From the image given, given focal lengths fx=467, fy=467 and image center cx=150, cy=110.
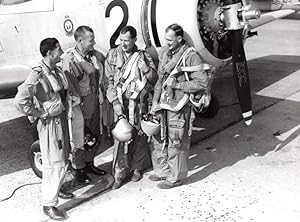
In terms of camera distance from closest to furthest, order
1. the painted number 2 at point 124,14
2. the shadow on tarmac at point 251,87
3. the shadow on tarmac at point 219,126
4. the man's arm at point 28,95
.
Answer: the man's arm at point 28,95
the painted number 2 at point 124,14
the shadow on tarmac at point 219,126
the shadow on tarmac at point 251,87

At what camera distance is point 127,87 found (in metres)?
5.06

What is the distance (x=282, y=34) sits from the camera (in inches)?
611

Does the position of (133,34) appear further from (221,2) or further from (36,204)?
(36,204)

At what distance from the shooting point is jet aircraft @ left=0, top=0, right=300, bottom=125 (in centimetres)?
543

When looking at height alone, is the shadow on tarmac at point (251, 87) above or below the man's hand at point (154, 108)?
below

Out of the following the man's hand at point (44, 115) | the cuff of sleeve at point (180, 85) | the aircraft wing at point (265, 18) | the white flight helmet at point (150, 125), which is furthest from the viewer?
the aircraft wing at point (265, 18)

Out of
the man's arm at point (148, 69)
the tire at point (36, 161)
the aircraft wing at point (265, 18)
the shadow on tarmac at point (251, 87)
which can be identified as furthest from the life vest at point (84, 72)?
the aircraft wing at point (265, 18)

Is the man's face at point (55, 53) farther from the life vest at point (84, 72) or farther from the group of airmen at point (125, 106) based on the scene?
the life vest at point (84, 72)

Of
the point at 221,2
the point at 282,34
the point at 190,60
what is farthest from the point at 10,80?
the point at 282,34

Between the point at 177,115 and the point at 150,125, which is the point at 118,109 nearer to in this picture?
the point at 150,125

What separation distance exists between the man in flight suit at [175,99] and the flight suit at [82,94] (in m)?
0.68

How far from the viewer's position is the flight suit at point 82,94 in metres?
4.80

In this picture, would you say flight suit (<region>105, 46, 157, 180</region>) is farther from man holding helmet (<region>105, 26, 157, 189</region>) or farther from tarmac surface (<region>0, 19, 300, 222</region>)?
tarmac surface (<region>0, 19, 300, 222</region>)

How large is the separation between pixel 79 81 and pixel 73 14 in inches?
54.9
